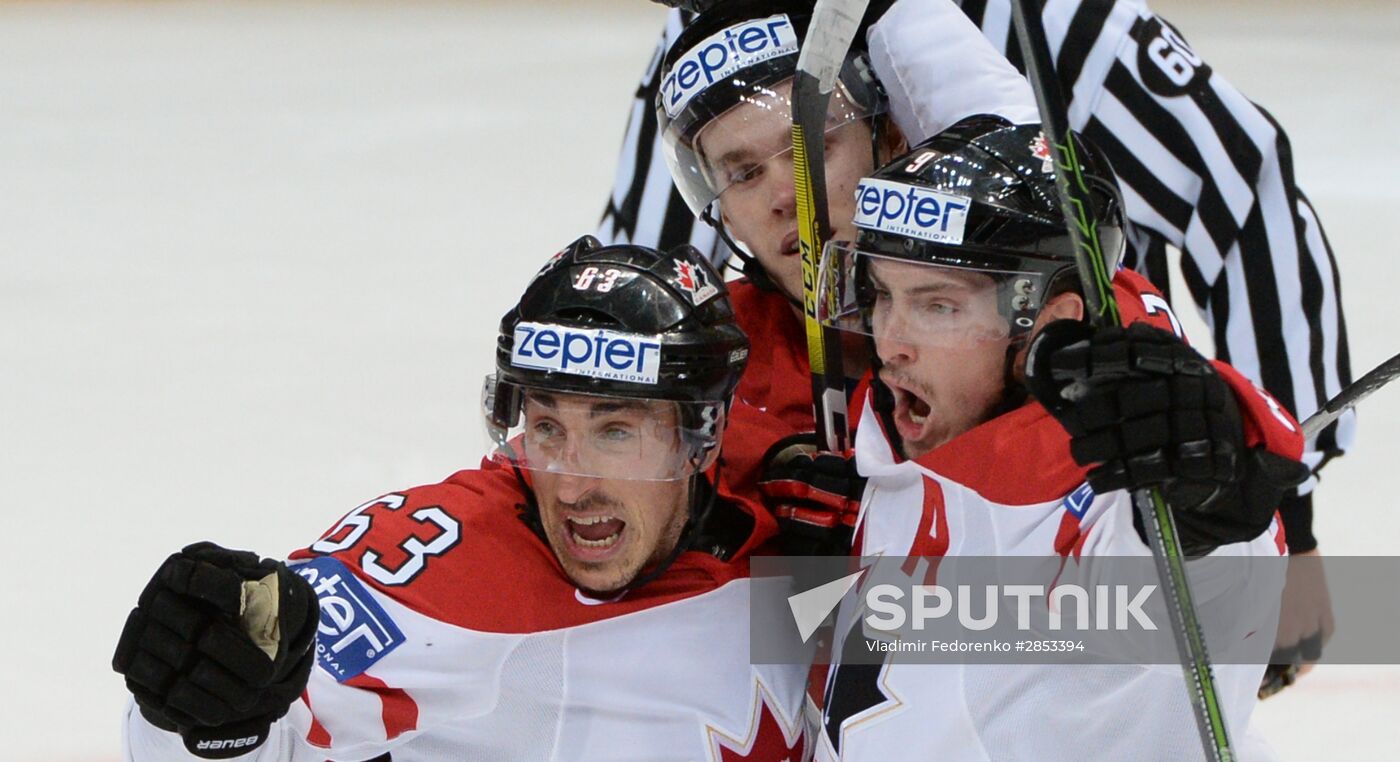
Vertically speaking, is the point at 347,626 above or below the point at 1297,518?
below

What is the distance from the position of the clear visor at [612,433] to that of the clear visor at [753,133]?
0.45 m

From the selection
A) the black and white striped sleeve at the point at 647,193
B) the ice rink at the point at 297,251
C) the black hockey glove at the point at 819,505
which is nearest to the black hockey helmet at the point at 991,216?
the black hockey glove at the point at 819,505

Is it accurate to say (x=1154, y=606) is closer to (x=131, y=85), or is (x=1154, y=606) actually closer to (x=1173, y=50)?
(x=1173, y=50)

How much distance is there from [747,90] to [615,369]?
56 cm

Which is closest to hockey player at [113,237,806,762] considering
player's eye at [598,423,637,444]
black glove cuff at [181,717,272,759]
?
player's eye at [598,423,637,444]

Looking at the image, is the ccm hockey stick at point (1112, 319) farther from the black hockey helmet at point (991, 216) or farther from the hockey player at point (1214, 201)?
the hockey player at point (1214, 201)

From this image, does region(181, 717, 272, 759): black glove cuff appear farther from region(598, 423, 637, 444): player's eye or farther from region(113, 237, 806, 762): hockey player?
region(598, 423, 637, 444): player's eye

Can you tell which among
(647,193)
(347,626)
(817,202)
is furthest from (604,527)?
(647,193)

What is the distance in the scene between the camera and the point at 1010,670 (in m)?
2.17

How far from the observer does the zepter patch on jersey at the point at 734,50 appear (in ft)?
8.64

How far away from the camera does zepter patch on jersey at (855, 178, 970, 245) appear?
6.94ft

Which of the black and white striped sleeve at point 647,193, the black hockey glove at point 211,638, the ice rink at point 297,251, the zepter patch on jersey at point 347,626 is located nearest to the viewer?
the black hockey glove at point 211,638

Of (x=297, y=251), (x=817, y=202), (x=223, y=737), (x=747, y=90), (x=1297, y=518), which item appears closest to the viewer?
(x=223, y=737)

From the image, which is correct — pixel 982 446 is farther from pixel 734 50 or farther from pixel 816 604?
pixel 734 50
